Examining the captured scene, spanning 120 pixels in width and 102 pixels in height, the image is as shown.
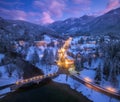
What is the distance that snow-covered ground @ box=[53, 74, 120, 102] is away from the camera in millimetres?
62750

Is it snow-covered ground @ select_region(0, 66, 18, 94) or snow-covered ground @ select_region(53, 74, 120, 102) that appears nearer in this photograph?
snow-covered ground @ select_region(53, 74, 120, 102)

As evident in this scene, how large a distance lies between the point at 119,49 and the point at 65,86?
5276 centimetres

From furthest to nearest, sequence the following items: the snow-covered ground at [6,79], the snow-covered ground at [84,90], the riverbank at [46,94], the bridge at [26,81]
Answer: the snow-covered ground at [6,79], the bridge at [26,81], the snow-covered ground at [84,90], the riverbank at [46,94]

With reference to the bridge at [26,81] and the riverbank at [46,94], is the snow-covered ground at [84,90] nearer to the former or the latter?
the riverbank at [46,94]

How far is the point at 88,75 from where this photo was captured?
8775 centimetres

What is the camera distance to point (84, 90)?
234 ft

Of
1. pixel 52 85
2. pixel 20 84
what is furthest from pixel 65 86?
pixel 20 84

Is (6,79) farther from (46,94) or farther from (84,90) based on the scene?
(84,90)

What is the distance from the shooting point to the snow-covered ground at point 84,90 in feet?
206

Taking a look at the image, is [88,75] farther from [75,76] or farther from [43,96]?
[43,96]

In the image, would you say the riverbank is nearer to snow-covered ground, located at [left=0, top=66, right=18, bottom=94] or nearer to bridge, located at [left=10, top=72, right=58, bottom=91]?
bridge, located at [left=10, top=72, right=58, bottom=91]

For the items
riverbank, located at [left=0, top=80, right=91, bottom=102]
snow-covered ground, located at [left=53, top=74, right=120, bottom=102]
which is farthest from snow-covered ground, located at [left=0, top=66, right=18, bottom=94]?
snow-covered ground, located at [left=53, top=74, right=120, bottom=102]

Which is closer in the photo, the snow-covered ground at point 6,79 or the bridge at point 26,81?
the bridge at point 26,81

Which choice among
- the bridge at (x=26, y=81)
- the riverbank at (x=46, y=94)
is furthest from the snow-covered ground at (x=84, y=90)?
the bridge at (x=26, y=81)
